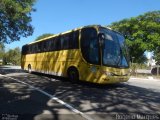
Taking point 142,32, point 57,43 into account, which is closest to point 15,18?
point 57,43

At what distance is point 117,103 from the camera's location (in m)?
11.1

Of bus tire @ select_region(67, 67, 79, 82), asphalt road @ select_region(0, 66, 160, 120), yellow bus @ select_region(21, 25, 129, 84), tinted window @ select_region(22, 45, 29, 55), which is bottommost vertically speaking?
asphalt road @ select_region(0, 66, 160, 120)

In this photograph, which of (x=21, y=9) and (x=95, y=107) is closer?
(x=95, y=107)

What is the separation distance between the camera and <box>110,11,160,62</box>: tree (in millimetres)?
47688

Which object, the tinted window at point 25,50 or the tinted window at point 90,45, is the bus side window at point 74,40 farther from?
the tinted window at point 25,50

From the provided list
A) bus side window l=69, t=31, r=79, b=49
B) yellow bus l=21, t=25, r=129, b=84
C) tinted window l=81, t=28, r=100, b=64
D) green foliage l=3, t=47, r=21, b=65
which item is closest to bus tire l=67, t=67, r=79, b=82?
yellow bus l=21, t=25, r=129, b=84

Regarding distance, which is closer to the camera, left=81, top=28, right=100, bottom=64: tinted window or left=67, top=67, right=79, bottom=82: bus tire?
left=81, top=28, right=100, bottom=64: tinted window

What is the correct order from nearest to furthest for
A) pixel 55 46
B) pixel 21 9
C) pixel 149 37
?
pixel 55 46
pixel 21 9
pixel 149 37

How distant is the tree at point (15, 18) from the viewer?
33094 mm

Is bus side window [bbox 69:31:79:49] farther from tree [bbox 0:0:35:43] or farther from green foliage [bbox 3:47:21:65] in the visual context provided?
green foliage [bbox 3:47:21:65]

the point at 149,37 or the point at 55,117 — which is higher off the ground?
the point at 149,37

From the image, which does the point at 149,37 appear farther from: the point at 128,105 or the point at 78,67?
the point at 128,105

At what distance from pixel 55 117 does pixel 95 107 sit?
2063 mm

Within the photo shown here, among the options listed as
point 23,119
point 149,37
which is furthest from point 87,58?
point 149,37
